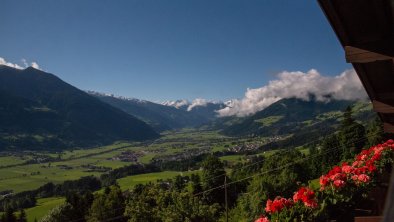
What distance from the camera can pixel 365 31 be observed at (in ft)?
12.8

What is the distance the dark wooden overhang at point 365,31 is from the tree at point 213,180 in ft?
195

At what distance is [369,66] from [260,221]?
9.32 feet

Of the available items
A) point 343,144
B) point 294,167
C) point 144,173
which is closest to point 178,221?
point 294,167

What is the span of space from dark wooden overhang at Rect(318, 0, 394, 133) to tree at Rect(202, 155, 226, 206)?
59500 mm

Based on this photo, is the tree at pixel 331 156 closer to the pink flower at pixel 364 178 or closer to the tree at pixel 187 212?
the tree at pixel 187 212

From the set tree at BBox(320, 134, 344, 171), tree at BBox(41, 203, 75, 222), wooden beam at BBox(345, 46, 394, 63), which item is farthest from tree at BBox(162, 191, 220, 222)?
wooden beam at BBox(345, 46, 394, 63)

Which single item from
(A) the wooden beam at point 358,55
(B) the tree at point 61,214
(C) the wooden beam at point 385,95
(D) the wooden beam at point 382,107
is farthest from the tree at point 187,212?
(A) the wooden beam at point 358,55

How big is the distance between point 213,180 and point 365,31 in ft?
223

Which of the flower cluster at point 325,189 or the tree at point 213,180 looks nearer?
the flower cluster at point 325,189

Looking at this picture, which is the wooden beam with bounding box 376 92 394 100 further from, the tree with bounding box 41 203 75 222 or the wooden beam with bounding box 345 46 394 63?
the tree with bounding box 41 203 75 222

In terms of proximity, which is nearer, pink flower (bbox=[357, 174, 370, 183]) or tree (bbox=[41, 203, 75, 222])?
pink flower (bbox=[357, 174, 370, 183])

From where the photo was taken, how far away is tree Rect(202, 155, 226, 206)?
65200mm

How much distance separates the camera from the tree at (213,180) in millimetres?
65200

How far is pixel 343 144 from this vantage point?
64.2 metres
